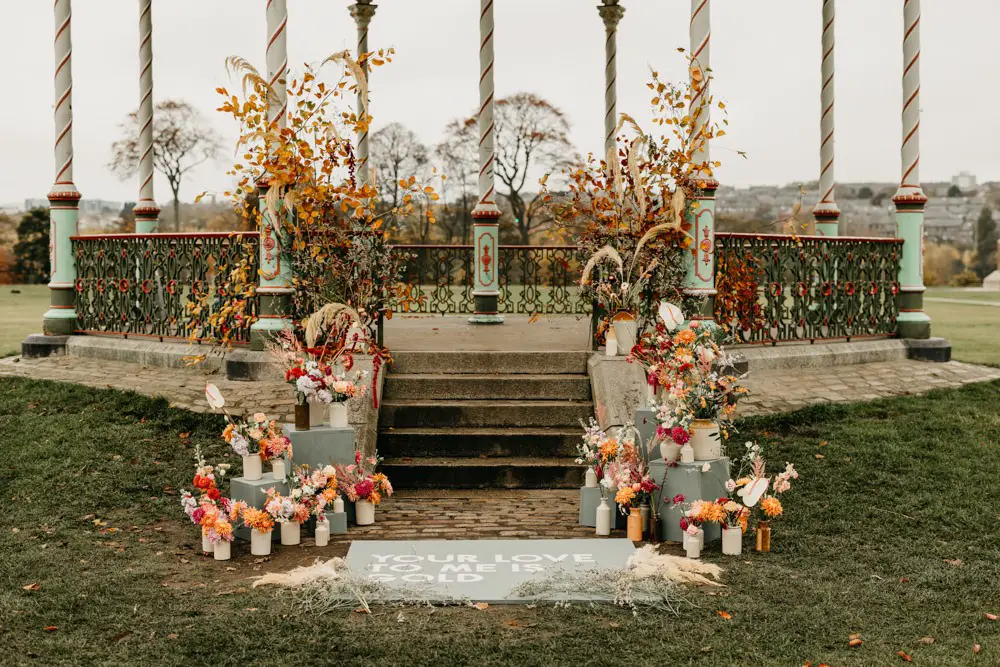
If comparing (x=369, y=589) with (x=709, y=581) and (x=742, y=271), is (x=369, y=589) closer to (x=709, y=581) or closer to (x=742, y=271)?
(x=709, y=581)

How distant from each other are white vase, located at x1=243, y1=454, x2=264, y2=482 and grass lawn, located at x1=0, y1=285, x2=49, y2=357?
25.4 ft

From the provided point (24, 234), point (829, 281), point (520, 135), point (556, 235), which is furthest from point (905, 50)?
point (24, 234)


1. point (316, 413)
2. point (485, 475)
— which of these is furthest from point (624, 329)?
point (316, 413)

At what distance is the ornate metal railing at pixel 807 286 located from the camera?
11531mm

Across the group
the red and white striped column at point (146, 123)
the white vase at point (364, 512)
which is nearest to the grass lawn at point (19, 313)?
the red and white striped column at point (146, 123)

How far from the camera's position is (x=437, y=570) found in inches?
262

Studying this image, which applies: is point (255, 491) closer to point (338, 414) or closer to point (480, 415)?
point (338, 414)

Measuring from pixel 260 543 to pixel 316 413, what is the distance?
1182 mm

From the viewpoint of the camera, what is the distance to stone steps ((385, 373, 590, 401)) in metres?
10.1

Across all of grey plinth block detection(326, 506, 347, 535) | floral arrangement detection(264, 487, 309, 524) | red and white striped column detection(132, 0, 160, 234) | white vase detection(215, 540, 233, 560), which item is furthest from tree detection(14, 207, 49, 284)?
white vase detection(215, 540, 233, 560)

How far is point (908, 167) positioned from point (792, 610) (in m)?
8.64

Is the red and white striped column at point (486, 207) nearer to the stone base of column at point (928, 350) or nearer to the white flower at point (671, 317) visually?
the stone base of column at point (928, 350)

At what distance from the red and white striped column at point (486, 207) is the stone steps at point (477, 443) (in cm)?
505

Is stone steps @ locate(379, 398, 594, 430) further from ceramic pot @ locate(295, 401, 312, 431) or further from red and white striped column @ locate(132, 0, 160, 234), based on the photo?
red and white striped column @ locate(132, 0, 160, 234)
